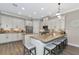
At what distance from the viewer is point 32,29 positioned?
1.63 meters

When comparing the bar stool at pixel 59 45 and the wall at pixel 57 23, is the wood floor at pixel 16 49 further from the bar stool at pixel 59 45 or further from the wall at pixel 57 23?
the wall at pixel 57 23

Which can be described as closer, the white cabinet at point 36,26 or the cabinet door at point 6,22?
the cabinet door at point 6,22

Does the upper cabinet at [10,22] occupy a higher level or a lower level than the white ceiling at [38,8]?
lower

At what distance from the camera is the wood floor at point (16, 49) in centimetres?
150

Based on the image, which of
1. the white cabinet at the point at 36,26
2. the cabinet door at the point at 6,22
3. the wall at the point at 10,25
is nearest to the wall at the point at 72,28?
the white cabinet at the point at 36,26

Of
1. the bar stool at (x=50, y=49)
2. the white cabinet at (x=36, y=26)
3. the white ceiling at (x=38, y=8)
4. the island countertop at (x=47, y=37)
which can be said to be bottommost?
the bar stool at (x=50, y=49)

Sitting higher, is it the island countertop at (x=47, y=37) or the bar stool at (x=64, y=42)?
the island countertop at (x=47, y=37)

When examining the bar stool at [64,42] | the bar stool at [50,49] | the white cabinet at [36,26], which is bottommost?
the bar stool at [50,49]

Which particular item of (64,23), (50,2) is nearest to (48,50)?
(64,23)

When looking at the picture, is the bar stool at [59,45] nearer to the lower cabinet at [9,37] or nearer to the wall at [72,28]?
the wall at [72,28]

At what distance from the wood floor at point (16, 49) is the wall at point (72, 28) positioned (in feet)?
0.46

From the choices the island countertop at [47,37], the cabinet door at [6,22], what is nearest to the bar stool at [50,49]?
the island countertop at [47,37]

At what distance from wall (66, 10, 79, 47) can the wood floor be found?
0.46 ft
